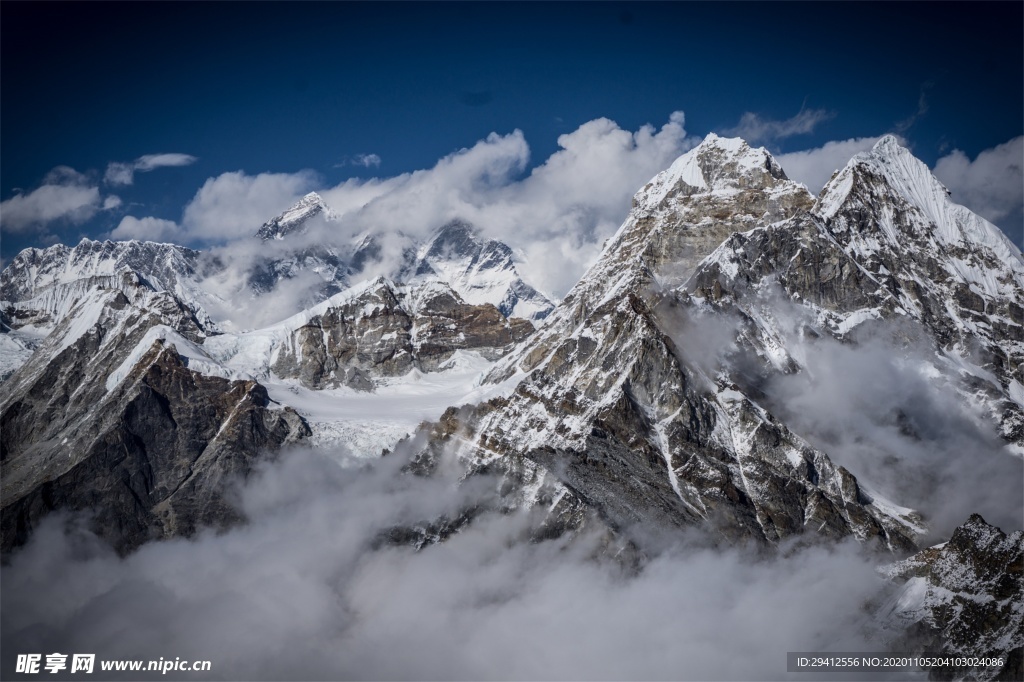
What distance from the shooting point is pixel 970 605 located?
16775cm

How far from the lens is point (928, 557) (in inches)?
7584

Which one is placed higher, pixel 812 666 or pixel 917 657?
pixel 917 657

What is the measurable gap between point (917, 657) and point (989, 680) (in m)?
18.0

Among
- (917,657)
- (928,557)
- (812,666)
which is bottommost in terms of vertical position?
(812,666)

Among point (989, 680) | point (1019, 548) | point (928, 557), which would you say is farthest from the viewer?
point (928, 557)

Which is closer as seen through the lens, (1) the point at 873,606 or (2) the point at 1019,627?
(2) the point at 1019,627

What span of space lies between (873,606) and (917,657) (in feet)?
72.0

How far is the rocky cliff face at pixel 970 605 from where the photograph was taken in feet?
520

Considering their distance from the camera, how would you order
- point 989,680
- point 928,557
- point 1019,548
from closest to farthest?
point 989,680
point 1019,548
point 928,557

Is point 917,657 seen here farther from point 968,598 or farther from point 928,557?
point 928,557

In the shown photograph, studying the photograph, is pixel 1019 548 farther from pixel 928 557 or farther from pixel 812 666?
pixel 812 666

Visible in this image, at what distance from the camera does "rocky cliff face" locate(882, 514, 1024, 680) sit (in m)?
159

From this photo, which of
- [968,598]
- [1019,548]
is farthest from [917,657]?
[1019,548]

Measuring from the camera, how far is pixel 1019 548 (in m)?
166
